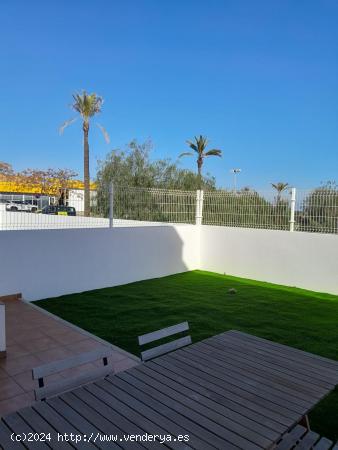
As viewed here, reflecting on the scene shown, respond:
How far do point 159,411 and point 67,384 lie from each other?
2.17 feet

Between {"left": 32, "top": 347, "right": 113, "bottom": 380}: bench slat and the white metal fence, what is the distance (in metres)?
4.85

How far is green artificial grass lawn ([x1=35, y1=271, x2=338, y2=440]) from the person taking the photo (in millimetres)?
4741

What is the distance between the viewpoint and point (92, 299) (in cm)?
661

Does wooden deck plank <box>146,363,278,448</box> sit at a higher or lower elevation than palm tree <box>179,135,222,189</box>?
lower

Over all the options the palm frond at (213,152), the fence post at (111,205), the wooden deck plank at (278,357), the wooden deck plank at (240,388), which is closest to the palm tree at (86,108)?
the palm frond at (213,152)

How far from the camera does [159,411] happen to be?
1.88m

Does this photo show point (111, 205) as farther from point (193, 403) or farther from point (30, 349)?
point (193, 403)

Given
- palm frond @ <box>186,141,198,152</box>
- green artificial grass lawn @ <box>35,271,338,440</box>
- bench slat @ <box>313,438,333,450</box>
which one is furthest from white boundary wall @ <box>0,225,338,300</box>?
palm frond @ <box>186,141,198,152</box>

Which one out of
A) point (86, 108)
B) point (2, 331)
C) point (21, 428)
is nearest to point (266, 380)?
point (21, 428)

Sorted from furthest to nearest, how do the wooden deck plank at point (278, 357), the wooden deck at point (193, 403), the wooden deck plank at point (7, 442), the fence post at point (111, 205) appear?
the fence post at point (111, 205) → the wooden deck plank at point (278, 357) → the wooden deck at point (193, 403) → the wooden deck plank at point (7, 442)

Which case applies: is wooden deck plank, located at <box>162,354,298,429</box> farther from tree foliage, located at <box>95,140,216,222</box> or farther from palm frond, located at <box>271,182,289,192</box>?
tree foliage, located at <box>95,140,216,222</box>

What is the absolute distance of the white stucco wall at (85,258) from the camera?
247 inches

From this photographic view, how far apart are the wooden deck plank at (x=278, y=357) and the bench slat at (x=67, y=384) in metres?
1.01

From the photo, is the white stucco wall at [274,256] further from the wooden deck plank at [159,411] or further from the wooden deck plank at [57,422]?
the wooden deck plank at [57,422]
